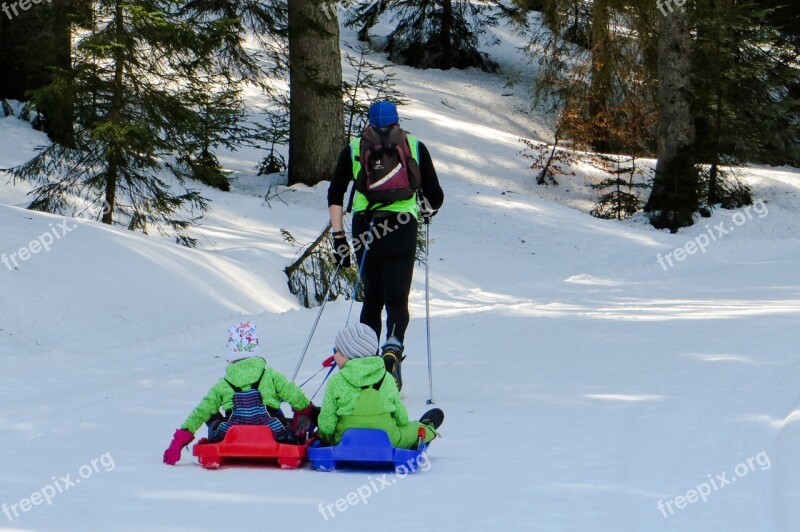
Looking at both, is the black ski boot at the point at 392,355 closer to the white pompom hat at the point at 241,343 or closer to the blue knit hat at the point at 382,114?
the white pompom hat at the point at 241,343

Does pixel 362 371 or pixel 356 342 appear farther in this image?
pixel 356 342

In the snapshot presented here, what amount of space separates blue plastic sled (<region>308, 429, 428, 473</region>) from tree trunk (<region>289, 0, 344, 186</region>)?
37.4 feet

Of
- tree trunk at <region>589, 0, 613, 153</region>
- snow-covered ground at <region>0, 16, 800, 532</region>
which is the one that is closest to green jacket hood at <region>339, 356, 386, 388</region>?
snow-covered ground at <region>0, 16, 800, 532</region>

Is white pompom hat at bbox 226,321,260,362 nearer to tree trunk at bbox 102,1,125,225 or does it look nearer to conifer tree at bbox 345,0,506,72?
tree trunk at bbox 102,1,125,225

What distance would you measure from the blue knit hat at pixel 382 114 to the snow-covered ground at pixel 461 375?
1879mm

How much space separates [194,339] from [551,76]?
16.3m

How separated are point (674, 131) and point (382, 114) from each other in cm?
1456

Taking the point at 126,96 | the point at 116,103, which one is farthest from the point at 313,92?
the point at 116,103

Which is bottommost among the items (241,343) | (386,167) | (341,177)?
(241,343)

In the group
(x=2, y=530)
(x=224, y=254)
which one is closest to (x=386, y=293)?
(x=2, y=530)

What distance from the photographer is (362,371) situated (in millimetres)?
5457

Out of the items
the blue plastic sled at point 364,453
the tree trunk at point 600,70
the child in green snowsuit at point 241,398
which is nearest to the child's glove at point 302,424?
the child in green snowsuit at point 241,398

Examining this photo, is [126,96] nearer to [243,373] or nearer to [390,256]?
[390,256]

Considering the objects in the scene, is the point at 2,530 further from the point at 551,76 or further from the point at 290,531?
the point at 551,76
